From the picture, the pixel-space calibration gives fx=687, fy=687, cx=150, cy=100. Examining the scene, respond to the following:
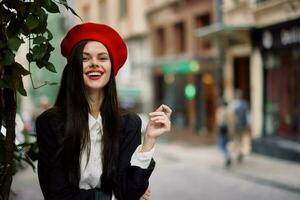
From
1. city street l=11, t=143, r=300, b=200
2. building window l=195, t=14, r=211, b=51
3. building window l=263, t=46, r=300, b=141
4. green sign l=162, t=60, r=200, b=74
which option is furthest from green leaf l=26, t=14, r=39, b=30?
building window l=195, t=14, r=211, b=51

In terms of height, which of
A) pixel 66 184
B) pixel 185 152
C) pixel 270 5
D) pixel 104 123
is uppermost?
pixel 270 5

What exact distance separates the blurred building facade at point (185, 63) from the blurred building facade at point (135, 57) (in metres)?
1.30

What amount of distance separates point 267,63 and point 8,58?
57.8ft

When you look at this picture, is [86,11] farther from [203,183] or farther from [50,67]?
[50,67]

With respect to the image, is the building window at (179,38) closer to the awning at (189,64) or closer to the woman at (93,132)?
the awning at (189,64)

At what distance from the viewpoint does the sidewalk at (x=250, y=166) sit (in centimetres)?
1427

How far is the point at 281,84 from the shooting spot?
63.5 feet

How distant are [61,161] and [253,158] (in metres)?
16.7

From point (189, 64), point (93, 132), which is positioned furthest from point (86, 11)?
point (93, 132)

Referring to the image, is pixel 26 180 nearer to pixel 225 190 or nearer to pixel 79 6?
pixel 225 190

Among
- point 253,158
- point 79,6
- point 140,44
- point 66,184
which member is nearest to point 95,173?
point 66,184

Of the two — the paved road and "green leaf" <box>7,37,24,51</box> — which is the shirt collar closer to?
"green leaf" <box>7,37,24,51</box>

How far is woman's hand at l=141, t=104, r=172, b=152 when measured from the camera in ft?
9.38

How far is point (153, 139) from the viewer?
9.46ft
